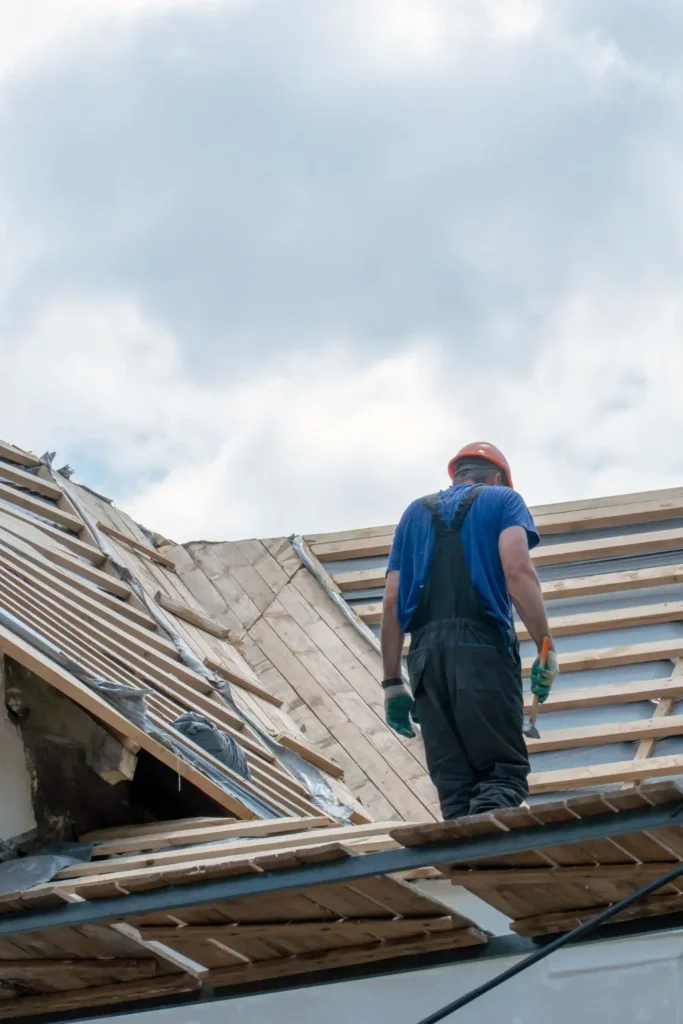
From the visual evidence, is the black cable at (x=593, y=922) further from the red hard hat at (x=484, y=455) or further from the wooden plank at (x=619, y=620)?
the wooden plank at (x=619, y=620)

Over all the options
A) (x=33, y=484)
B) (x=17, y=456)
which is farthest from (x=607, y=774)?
(x=17, y=456)

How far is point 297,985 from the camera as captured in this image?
15.2 feet

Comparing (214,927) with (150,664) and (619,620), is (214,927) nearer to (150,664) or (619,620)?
(150,664)

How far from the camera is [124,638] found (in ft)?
22.3

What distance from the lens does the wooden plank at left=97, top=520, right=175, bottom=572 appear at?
30.0 ft

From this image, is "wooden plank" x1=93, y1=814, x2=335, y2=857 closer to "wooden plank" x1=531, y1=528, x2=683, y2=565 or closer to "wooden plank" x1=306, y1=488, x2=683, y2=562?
"wooden plank" x1=531, y1=528, x2=683, y2=565

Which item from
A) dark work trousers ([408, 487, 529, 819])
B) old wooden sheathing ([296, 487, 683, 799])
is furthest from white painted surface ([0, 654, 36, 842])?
old wooden sheathing ([296, 487, 683, 799])

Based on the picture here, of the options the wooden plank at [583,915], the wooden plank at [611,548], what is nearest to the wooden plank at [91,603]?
the wooden plank at [611,548]

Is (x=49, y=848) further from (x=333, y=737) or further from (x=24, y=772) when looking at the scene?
(x=333, y=737)

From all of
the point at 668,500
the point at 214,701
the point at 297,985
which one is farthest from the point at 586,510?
the point at 297,985

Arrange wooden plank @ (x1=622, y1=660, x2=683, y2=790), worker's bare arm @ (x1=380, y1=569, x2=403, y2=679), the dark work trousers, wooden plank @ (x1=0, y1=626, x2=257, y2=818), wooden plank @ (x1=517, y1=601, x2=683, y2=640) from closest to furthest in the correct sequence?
the dark work trousers < wooden plank @ (x1=0, y1=626, x2=257, y2=818) < worker's bare arm @ (x1=380, y1=569, x2=403, y2=679) < wooden plank @ (x1=622, y1=660, x2=683, y2=790) < wooden plank @ (x1=517, y1=601, x2=683, y2=640)

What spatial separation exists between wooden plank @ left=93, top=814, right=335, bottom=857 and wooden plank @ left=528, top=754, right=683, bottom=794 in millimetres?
2190

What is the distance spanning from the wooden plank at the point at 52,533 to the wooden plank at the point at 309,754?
163 cm

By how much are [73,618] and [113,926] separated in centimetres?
219
